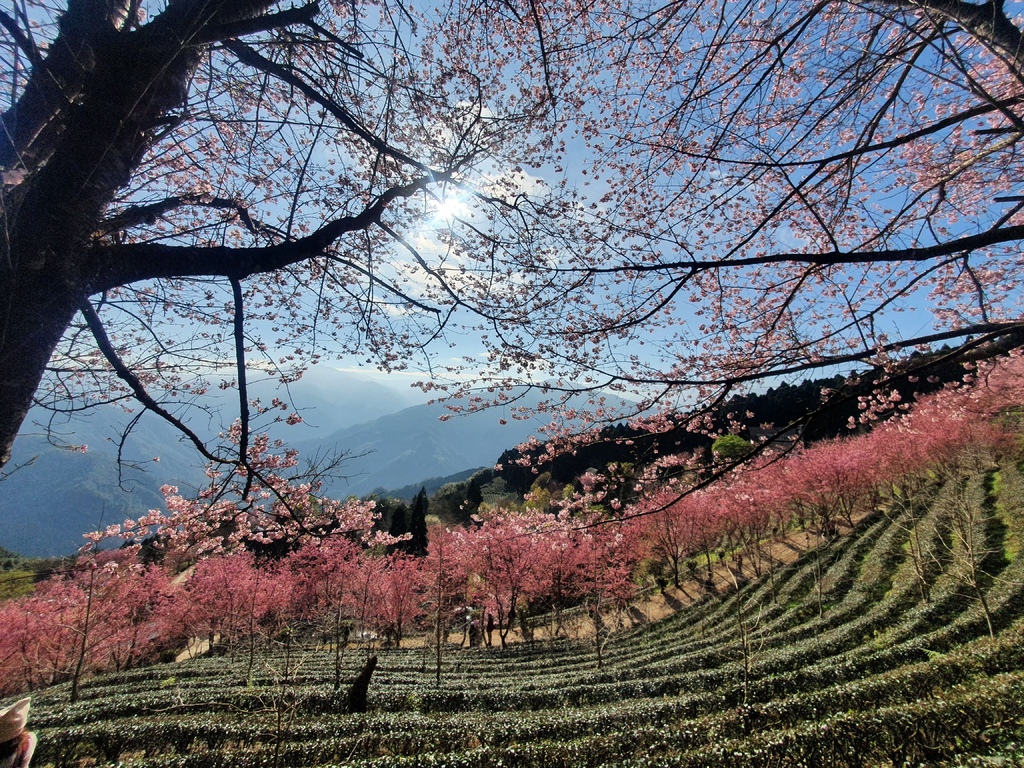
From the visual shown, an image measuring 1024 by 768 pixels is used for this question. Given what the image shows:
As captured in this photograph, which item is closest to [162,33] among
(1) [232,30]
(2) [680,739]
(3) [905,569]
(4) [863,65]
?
(1) [232,30]

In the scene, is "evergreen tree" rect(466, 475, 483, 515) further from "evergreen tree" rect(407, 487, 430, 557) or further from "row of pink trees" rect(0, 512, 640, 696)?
"row of pink trees" rect(0, 512, 640, 696)

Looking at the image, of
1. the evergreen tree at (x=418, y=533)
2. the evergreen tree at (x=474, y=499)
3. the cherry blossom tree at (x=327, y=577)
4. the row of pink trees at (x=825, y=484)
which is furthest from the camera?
the evergreen tree at (x=474, y=499)

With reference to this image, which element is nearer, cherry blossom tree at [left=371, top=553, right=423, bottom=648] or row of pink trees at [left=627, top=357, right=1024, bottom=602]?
row of pink trees at [left=627, top=357, right=1024, bottom=602]

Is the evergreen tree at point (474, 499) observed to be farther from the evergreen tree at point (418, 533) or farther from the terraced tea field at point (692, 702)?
the terraced tea field at point (692, 702)

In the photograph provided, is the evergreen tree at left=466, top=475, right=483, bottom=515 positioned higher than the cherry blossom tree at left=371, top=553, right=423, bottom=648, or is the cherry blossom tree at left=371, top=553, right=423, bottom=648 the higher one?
the evergreen tree at left=466, top=475, right=483, bottom=515

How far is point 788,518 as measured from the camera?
26422 mm

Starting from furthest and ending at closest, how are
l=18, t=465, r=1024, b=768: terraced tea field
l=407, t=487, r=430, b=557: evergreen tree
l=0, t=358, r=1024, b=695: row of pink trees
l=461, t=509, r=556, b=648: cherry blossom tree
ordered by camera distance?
l=407, t=487, r=430, b=557: evergreen tree < l=461, t=509, r=556, b=648: cherry blossom tree < l=0, t=358, r=1024, b=695: row of pink trees < l=18, t=465, r=1024, b=768: terraced tea field

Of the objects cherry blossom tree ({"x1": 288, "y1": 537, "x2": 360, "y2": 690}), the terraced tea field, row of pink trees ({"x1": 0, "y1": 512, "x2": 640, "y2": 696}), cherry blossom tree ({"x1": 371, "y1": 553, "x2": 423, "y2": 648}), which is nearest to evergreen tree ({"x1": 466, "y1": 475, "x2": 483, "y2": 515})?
row of pink trees ({"x1": 0, "y1": 512, "x2": 640, "y2": 696})

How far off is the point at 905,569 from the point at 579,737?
15.6 meters

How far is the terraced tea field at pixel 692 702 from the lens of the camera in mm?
5574

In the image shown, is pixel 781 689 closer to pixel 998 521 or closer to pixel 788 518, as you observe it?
pixel 998 521

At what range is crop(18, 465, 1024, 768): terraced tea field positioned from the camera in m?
5.57

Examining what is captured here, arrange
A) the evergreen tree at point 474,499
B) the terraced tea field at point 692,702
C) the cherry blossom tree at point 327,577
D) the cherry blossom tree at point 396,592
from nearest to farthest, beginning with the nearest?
the terraced tea field at point 692,702
the cherry blossom tree at point 327,577
the cherry blossom tree at point 396,592
the evergreen tree at point 474,499

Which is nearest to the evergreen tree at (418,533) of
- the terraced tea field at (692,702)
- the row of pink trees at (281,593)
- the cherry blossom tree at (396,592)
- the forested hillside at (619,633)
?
the forested hillside at (619,633)
